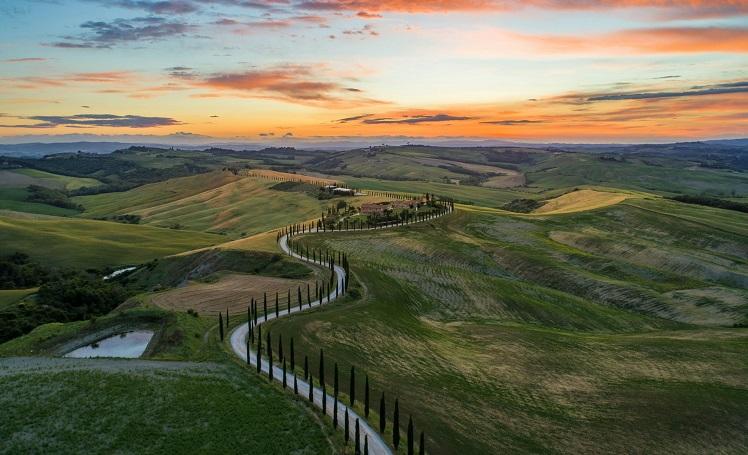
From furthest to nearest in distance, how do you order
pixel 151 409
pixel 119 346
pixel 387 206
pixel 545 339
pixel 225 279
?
pixel 387 206, pixel 225 279, pixel 545 339, pixel 119 346, pixel 151 409

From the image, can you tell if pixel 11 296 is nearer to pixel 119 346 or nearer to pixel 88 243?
pixel 88 243

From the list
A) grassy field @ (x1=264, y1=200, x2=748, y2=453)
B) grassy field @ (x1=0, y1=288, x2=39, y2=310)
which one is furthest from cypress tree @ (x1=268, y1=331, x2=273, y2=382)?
grassy field @ (x1=0, y1=288, x2=39, y2=310)

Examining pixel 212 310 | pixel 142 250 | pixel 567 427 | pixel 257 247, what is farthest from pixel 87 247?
pixel 567 427

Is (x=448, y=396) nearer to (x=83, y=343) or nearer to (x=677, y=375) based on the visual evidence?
(x=677, y=375)

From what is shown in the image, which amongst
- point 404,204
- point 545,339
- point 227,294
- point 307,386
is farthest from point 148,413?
point 404,204

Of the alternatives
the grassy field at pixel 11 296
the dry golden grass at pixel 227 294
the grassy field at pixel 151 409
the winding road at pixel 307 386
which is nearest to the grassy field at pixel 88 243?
the grassy field at pixel 11 296

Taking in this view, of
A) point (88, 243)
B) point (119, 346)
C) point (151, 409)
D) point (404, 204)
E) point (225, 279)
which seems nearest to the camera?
point (151, 409)

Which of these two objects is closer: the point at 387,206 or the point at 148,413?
the point at 148,413
